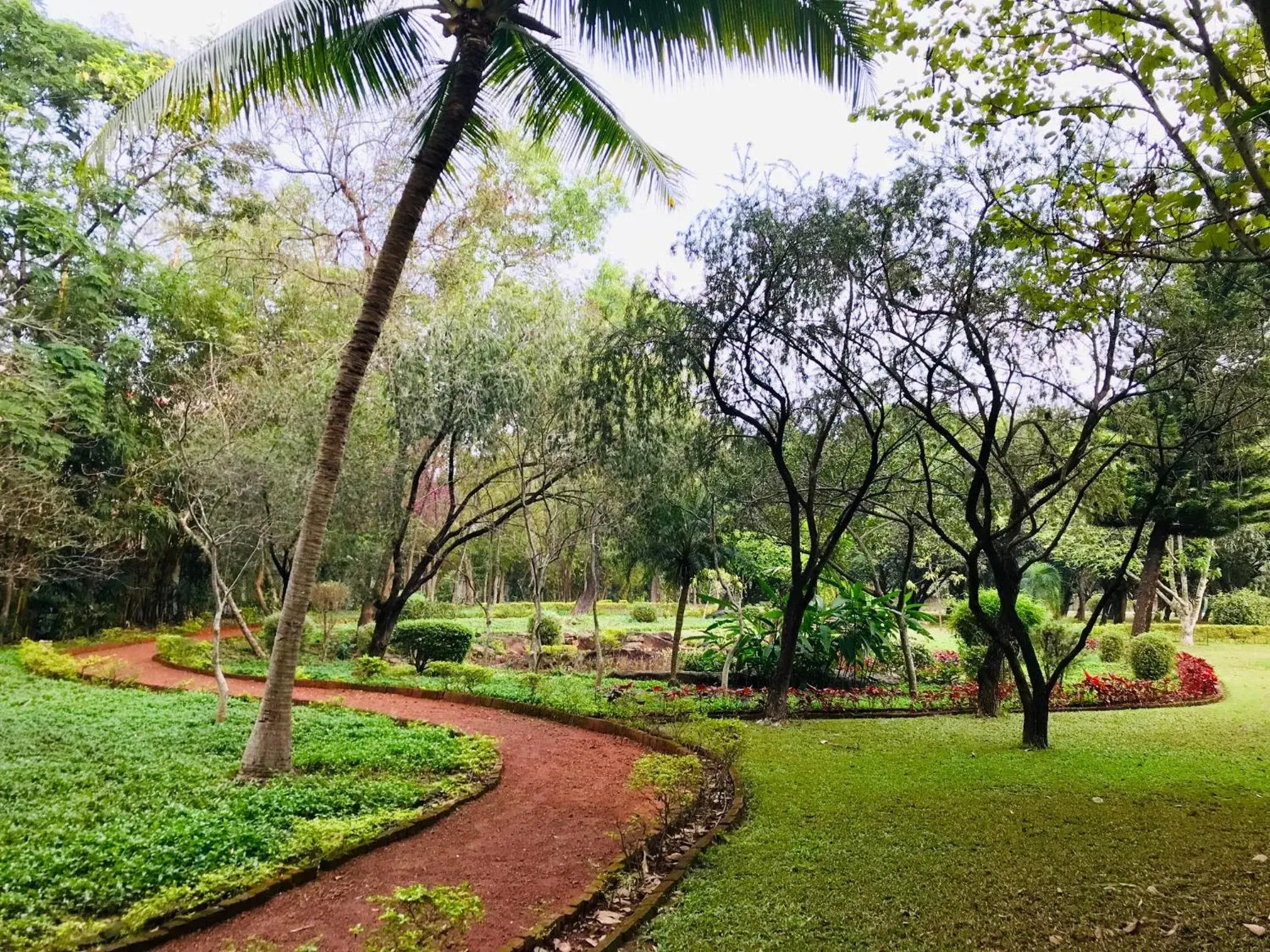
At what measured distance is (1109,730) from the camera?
9.02 m

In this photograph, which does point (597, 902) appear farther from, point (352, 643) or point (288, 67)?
point (352, 643)

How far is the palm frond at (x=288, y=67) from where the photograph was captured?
5570 millimetres

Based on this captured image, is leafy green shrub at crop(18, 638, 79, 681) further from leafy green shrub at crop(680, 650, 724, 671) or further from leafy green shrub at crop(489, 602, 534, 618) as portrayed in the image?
leafy green shrub at crop(489, 602, 534, 618)

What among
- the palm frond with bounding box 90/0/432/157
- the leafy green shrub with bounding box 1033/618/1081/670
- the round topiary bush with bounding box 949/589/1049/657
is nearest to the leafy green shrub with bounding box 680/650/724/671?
the round topiary bush with bounding box 949/589/1049/657

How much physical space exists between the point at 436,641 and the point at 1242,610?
26626 mm

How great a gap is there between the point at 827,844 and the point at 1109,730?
6.50 metres

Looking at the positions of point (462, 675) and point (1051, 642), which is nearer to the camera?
point (462, 675)

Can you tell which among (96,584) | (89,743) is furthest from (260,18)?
(96,584)

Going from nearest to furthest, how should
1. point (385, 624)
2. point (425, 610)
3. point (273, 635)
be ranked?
point (385, 624) < point (273, 635) < point (425, 610)

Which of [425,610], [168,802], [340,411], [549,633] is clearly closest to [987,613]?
[549,633]

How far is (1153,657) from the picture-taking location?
13359mm

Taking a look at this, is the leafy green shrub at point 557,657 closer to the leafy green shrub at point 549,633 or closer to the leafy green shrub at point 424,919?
the leafy green shrub at point 549,633

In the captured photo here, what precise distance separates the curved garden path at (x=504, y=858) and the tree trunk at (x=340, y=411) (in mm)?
1764

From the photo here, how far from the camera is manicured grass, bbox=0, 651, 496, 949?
3.67m
